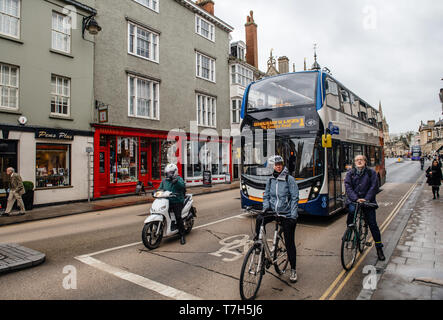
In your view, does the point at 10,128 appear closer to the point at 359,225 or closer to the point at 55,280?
the point at 55,280

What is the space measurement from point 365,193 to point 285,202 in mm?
1918

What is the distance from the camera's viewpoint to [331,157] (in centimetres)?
858

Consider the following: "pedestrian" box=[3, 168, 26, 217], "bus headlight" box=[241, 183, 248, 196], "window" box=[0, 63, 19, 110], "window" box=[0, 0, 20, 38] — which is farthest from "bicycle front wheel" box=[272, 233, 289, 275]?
"window" box=[0, 0, 20, 38]

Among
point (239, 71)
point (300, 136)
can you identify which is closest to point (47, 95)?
point (300, 136)

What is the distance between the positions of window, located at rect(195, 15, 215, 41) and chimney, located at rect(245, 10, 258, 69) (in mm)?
7282

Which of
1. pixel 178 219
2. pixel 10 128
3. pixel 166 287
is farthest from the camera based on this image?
pixel 10 128

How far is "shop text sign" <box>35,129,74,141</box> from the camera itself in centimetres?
1264

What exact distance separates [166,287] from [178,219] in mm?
2394

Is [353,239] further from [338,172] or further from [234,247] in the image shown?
[338,172]

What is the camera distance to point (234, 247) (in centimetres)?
620

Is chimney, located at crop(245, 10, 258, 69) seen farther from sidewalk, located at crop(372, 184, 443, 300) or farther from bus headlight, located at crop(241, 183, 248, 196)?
sidewalk, located at crop(372, 184, 443, 300)

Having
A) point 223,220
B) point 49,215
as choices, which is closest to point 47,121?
point 49,215

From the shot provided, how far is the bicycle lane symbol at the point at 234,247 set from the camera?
5.67m

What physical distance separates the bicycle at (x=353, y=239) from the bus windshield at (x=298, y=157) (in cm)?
253
